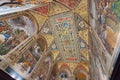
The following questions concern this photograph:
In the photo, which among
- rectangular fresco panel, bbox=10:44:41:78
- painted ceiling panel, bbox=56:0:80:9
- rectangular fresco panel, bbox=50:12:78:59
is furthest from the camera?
rectangular fresco panel, bbox=50:12:78:59

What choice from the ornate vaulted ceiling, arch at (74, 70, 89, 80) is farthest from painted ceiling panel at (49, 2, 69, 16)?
arch at (74, 70, 89, 80)

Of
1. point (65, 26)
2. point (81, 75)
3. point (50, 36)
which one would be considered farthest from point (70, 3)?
point (81, 75)

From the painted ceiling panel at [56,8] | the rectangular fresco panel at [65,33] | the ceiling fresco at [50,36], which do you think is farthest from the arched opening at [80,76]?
the painted ceiling panel at [56,8]

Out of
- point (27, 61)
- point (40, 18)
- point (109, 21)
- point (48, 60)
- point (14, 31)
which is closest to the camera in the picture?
point (109, 21)

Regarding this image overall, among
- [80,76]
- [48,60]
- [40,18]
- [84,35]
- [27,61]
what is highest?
[40,18]

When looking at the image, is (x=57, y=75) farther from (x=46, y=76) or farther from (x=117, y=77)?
(x=117, y=77)

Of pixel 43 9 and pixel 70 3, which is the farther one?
pixel 43 9

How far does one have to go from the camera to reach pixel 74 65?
10859mm

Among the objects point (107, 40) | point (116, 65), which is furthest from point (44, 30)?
point (116, 65)

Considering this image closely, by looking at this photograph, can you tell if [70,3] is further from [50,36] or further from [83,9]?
[50,36]

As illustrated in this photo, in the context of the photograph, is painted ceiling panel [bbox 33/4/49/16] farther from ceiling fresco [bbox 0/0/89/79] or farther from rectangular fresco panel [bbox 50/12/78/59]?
rectangular fresco panel [bbox 50/12/78/59]

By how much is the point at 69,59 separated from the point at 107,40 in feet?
17.5

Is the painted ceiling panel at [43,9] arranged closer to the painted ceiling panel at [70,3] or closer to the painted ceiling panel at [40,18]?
the painted ceiling panel at [40,18]

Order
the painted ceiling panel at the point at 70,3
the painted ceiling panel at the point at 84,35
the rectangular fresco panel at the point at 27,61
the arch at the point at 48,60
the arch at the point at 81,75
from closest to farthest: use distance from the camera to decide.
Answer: the rectangular fresco panel at the point at 27,61 < the painted ceiling panel at the point at 70,3 < the painted ceiling panel at the point at 84,35 < the arch at the point at 48,60 < the arch at the point at 81,75
